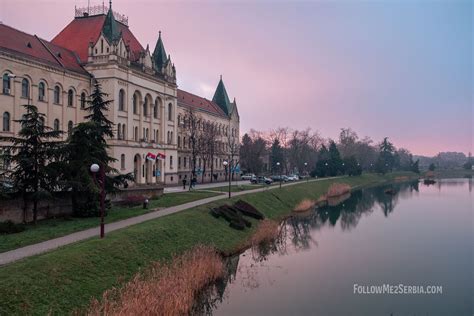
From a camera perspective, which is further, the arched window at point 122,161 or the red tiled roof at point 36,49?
the arched window at point 122,161

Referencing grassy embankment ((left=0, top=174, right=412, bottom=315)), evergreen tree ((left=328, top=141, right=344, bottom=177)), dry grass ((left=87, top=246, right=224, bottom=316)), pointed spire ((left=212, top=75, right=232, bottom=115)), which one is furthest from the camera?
evergreen tree ((left=328, top=141, right=344, bottom=177))

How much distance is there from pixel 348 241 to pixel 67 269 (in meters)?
21.4

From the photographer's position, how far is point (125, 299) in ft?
43.7

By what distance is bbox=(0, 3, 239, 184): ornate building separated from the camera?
34.4m

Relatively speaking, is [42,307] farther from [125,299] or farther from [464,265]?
[464,265]

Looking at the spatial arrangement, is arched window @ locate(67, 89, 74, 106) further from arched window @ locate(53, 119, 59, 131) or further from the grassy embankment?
the grassy embankment

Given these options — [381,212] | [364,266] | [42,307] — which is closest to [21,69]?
[42,307]

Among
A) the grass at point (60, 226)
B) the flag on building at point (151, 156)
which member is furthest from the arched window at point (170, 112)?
the grass at point (60, 226)

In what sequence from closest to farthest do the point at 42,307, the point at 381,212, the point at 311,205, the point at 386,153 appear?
the point at 42,307, the point at 381,212, the point at 311,205, the point at 386,153

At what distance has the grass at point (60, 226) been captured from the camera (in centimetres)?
1706

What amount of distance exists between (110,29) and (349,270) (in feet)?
116

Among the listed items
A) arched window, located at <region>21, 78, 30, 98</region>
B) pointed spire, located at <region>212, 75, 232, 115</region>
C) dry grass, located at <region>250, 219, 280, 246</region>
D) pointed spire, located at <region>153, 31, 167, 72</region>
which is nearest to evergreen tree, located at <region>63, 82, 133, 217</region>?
dry grass, located at <region>250, 219, 280, 246</region>

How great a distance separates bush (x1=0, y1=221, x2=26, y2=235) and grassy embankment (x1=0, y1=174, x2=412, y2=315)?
14.7 feet

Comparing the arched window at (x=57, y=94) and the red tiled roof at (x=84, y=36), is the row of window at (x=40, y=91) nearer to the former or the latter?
the arched window at (x=57, y=94)
